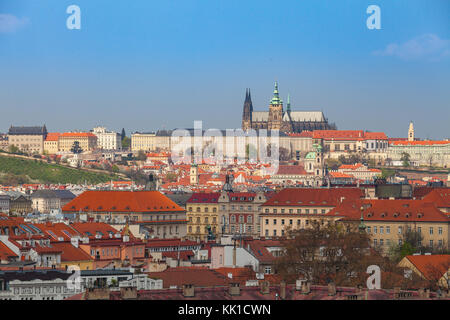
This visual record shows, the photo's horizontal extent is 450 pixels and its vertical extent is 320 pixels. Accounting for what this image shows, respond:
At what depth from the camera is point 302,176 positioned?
184 m

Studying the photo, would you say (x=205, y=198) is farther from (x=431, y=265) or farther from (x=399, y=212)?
(x=431, y=265)

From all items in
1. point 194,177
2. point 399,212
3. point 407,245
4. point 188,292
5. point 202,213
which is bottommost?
point 202,213

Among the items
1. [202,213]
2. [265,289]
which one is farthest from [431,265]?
[202,213]

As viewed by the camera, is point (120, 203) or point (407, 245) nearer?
point (407, 245)

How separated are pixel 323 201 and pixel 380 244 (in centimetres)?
1335

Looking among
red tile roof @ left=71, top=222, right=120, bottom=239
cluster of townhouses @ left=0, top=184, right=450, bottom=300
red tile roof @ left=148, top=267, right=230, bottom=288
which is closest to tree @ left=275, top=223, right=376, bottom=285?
cluster of townhouses @ left=0, top=184, right=450, bottom=300

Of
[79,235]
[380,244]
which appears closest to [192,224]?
[380,244]

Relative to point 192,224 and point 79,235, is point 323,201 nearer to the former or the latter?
point 192,224

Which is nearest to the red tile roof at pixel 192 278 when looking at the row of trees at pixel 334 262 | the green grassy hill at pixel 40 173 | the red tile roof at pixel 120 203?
the row of trees at pixel 334 262

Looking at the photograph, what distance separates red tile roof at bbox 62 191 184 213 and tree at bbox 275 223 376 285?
30867 mm

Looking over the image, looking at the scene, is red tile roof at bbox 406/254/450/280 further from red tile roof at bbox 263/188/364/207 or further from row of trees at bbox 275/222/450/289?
red tile roof at bbox 263/188/364/207

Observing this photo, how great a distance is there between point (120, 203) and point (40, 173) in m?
102

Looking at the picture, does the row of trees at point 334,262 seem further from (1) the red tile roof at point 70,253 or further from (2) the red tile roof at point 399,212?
(2) the red tile roof at point 399,212

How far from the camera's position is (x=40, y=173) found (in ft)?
566
